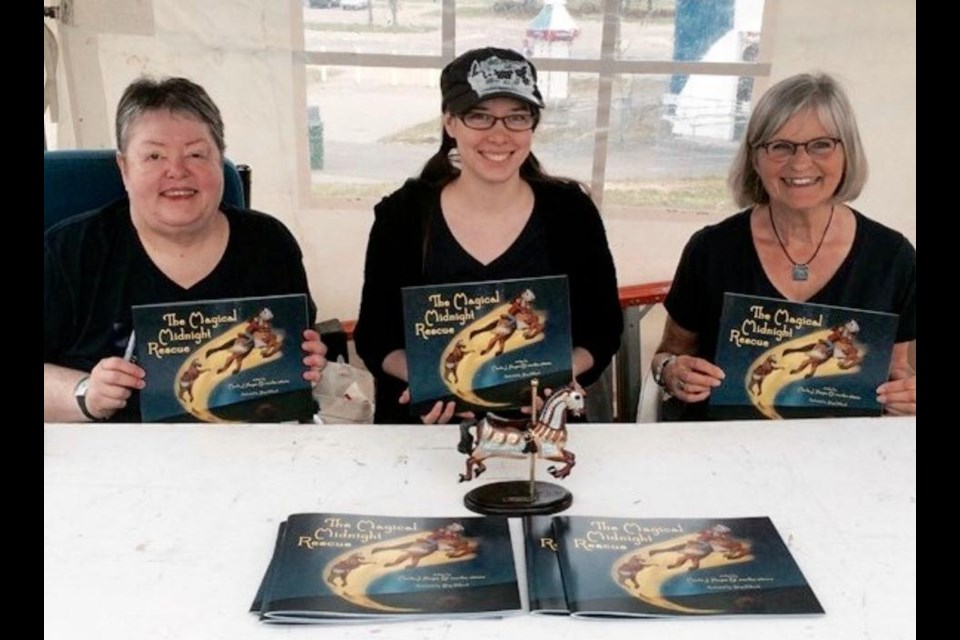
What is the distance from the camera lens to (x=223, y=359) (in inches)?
65.4

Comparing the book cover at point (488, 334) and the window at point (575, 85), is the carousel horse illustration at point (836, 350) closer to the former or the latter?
the book cover at point (488, 334)

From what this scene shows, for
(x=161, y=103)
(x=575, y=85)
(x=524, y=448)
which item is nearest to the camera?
(x=524, y=448)

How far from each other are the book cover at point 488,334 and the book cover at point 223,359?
0.22m

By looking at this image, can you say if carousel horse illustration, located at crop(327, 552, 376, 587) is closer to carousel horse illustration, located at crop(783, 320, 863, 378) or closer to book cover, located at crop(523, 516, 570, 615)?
book cover, located at crop(523, 516, 570, 615)

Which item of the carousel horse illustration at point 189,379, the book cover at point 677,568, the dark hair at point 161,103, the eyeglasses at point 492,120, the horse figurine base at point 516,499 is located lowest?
the book cover at point 677,568

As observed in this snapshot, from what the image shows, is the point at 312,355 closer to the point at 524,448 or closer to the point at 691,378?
the point at 524,448

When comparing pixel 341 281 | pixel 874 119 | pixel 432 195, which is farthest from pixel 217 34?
pixel 874 119

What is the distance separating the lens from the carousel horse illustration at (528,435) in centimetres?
138

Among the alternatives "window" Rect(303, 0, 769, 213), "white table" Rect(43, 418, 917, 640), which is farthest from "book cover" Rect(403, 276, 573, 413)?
"window" Rect(303, 0, 769, 213)

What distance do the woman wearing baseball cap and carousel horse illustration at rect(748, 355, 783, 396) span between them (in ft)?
1.13

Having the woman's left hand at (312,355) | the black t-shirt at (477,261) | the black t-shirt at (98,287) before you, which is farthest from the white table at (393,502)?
the black t-shirt at (477,261)

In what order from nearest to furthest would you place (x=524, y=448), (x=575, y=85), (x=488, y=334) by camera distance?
(x=524, y=448)
(x=488, y=334)
(x=575, y=85)

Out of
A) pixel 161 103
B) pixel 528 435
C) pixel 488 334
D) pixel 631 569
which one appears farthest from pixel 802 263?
pixel 161 103

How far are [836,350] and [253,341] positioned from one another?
1008 millimetres
